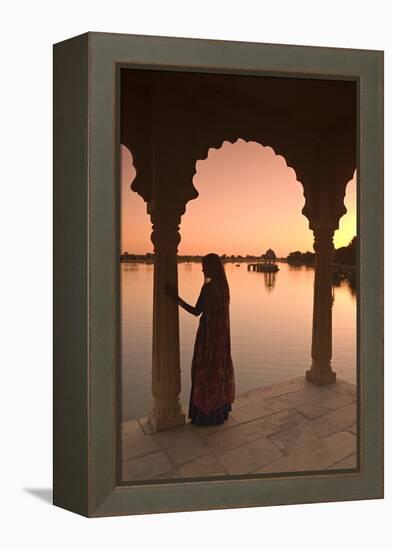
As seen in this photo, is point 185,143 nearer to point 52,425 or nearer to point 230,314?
point 230,314

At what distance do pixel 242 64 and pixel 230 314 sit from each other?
1466mm

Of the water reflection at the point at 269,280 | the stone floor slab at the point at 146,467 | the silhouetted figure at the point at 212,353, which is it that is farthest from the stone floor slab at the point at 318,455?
the water reflection at the point at 269,280

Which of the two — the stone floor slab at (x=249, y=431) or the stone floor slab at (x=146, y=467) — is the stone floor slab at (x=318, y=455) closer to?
the stone floor slab at (x=249, y=431)

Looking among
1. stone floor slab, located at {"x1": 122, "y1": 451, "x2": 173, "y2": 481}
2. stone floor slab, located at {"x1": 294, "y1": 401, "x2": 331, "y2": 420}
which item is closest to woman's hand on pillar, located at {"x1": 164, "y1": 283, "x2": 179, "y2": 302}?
stone floor slab, located at {"x1": 122, "y1": 451, "x2": 173, "y2": 481}

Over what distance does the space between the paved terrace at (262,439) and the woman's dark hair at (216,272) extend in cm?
64

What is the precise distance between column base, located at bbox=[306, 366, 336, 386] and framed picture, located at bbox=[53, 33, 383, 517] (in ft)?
0.05

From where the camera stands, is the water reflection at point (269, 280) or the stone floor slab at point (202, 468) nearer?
the stone floor slab at point (202, 468)

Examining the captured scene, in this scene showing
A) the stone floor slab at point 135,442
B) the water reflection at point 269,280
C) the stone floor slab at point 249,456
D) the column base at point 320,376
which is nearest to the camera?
the stone floor slab at point 135,442

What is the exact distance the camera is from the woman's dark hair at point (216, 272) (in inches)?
197

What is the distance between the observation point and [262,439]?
4.95 metres

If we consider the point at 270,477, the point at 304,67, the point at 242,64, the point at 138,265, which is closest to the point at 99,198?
the point at 138,265

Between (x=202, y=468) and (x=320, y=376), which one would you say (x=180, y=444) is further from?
(x=320, y=376)

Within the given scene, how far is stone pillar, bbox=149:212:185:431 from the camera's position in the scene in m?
4.86

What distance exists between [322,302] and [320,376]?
0.47 metres
